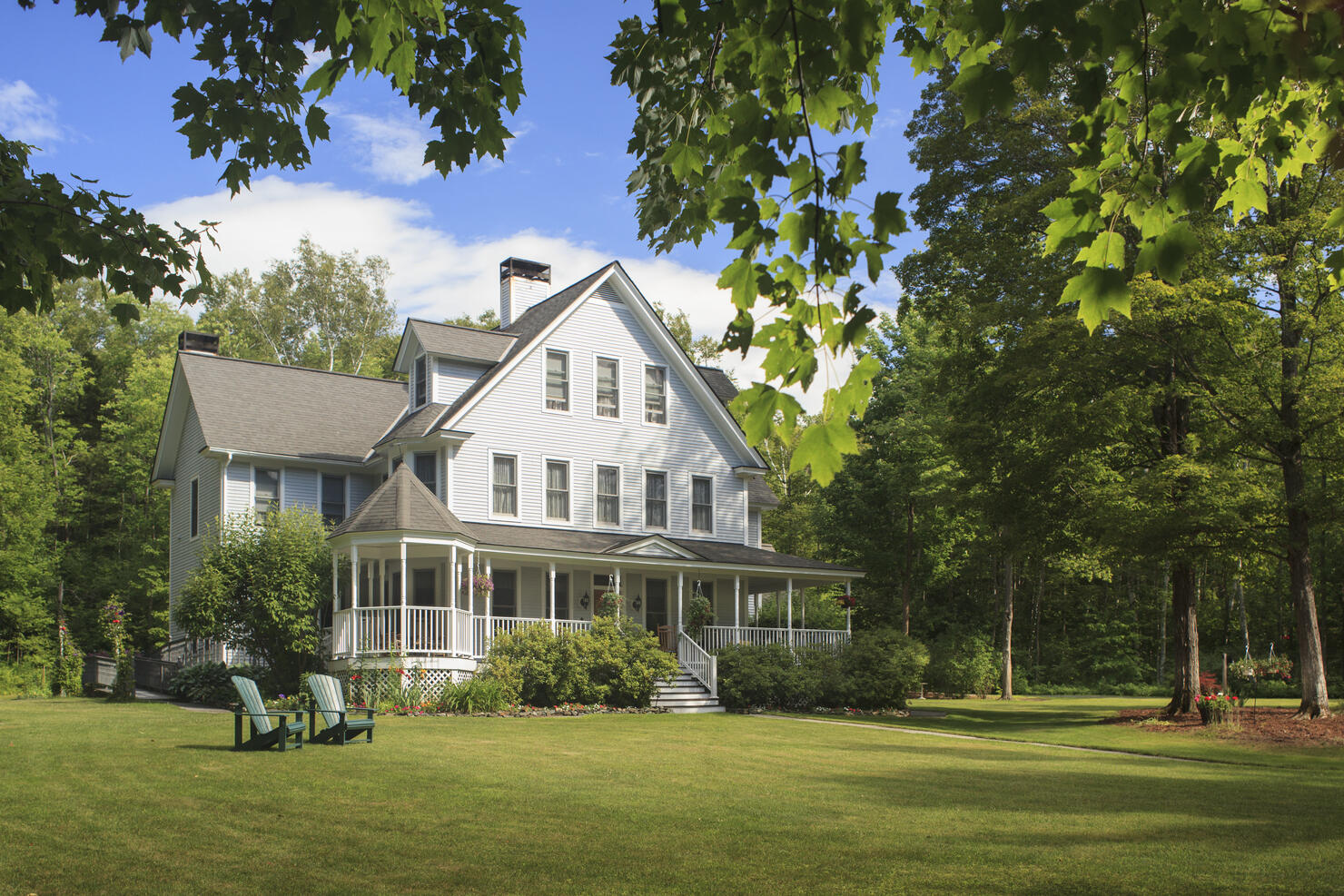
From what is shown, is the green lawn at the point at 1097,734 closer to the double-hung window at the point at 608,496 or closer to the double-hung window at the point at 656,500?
the double-hung window at the point at 656,500

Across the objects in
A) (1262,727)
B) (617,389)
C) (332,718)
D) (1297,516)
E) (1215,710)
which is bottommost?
(1262,727)

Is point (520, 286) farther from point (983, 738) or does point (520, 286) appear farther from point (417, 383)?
point (983, 738)

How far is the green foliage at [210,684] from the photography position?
2311 centimetres

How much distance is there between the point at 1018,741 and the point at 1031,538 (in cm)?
665

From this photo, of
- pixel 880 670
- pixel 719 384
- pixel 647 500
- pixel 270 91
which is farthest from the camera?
pixel 719 384

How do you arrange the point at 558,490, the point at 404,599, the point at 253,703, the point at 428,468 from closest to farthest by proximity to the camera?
the point at 253,703, the point at 404,599, the point at 428,468, the point at 558,490

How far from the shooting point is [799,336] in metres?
4.07

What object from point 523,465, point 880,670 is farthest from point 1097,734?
point 523,465

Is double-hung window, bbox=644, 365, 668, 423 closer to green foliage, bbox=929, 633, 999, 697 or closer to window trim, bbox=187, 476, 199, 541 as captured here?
window trim, bbox=187, 476, 199, 541

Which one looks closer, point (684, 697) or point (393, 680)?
point (393, 680)

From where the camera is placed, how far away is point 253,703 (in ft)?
41.4

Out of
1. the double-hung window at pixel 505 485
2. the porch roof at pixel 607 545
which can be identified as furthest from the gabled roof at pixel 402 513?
the double-hung window at pixel 505 485

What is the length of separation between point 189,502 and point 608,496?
1202 centimetres

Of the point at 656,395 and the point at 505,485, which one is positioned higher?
the point at 656,395
